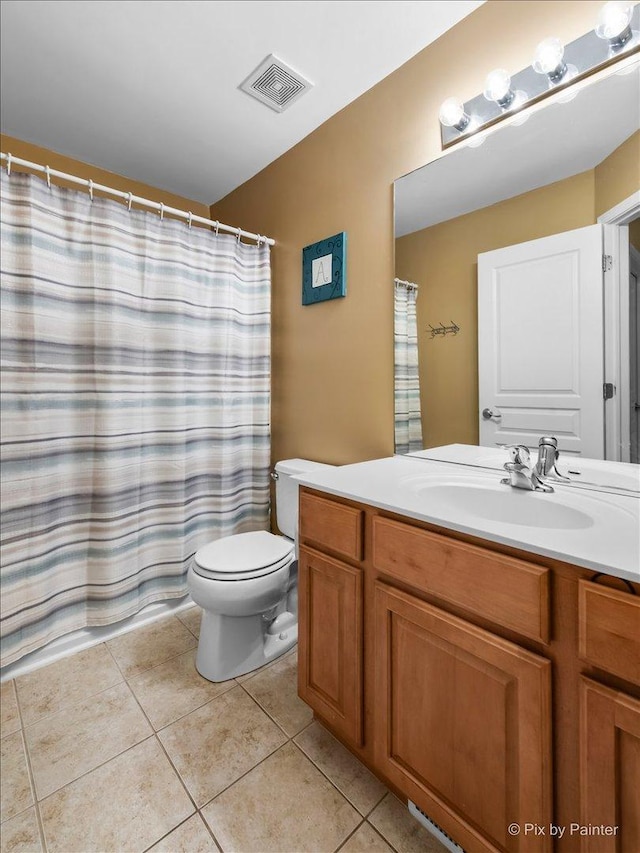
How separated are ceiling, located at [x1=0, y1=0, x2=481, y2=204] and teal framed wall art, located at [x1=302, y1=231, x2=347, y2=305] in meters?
0.57

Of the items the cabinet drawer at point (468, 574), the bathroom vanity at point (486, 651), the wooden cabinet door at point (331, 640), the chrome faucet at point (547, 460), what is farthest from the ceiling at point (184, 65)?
the wooden cabinet door at point (331, 640)

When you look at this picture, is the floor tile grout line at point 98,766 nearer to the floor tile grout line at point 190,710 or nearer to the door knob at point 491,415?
the floor tile grout line at point 190,710

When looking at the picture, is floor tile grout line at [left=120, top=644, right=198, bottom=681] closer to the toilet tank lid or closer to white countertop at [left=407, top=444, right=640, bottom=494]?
the toilet tank lid

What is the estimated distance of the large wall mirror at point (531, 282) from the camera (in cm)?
112

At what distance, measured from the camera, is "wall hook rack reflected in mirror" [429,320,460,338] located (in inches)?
57.8

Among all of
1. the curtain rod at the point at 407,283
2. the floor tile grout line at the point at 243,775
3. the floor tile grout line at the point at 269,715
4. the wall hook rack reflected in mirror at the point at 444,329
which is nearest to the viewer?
the floor tile grout line at the point at 243,775

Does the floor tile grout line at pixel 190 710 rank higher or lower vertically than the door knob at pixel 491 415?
lower

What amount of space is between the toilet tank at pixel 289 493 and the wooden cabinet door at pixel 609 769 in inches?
52.3

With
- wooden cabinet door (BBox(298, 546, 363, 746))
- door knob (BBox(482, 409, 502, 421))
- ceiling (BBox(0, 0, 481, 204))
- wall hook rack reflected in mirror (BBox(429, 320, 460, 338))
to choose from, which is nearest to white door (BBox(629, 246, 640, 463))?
door knob (BBox(482, 409, 502, 421))

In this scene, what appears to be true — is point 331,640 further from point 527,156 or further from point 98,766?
point 527,156

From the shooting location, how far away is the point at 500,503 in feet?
3.76

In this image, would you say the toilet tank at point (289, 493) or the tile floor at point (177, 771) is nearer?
the tile floor at point (177, 771)

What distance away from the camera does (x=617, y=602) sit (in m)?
0.64

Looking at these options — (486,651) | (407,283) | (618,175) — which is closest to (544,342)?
(618,175)
